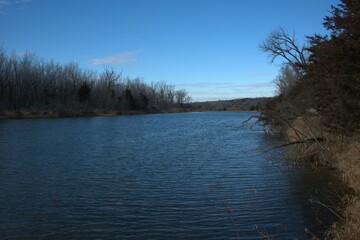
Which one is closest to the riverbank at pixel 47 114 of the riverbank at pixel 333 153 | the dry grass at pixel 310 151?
the riverbank at pixel 333 153

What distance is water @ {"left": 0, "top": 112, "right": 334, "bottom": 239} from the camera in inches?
356

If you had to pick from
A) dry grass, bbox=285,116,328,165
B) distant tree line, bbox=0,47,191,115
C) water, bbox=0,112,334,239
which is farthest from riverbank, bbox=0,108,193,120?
dry grass, bbox=285,116,328,165

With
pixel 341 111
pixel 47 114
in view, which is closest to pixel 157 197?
pixel 341 111

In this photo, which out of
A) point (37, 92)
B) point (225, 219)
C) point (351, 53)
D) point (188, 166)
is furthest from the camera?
point (37, 92)

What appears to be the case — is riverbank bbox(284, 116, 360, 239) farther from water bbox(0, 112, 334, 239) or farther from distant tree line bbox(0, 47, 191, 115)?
distant tree line bbox(0, 47, 191, 115)

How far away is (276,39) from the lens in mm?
41875

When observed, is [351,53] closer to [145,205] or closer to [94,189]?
[145,205]

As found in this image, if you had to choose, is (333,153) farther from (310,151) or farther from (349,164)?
(349,164)

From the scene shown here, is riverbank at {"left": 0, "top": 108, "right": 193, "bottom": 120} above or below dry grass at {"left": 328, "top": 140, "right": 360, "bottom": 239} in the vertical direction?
above

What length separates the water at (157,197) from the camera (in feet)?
29.7

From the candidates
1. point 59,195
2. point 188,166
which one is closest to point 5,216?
point 59,195

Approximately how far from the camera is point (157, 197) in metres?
12.1

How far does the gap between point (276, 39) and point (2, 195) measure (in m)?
35.6

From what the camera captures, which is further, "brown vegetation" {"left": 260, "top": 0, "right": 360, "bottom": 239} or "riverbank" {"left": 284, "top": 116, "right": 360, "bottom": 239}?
"riverbank" {"left": 284, "top": 116, "right": 360, "bottom": 239}
